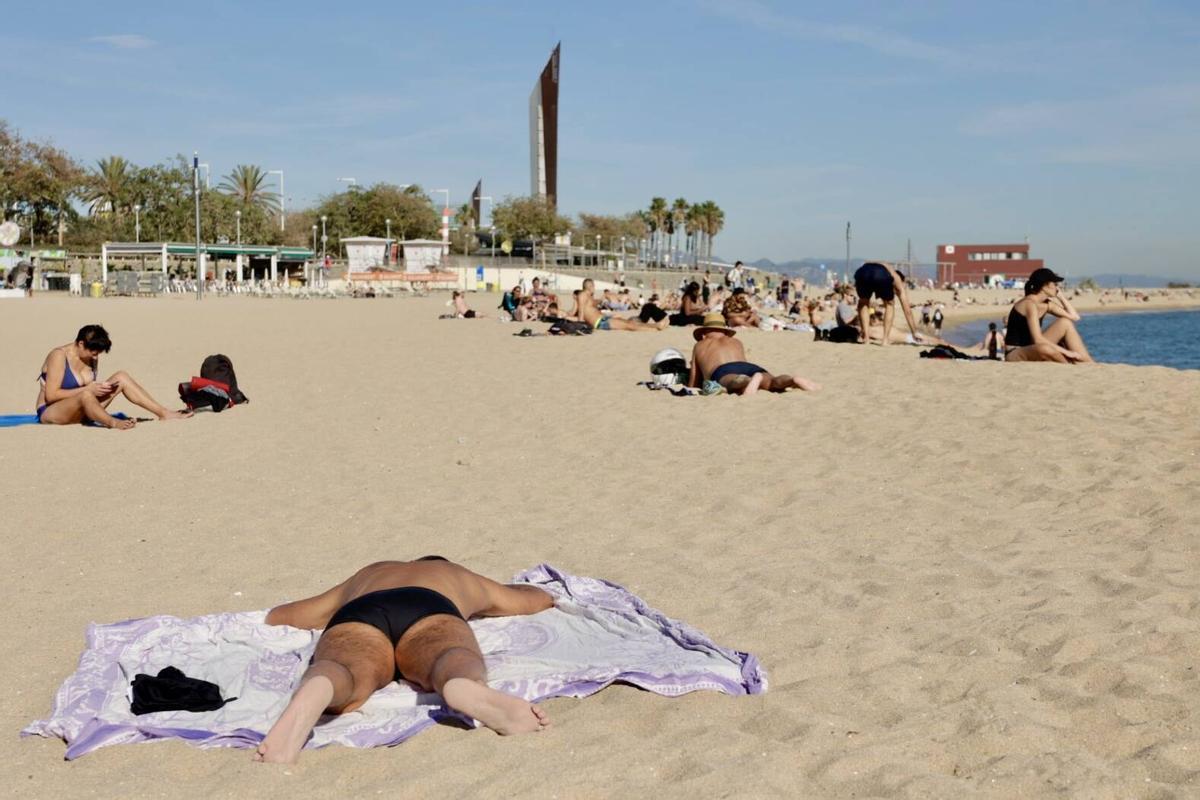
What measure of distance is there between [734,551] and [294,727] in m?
2.72

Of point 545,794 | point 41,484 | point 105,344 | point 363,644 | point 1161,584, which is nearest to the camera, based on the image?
point 545,794

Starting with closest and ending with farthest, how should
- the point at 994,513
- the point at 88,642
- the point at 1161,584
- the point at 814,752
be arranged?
the point at 814,752
the point at 88,642
the point at 1161,584
the point at 994,513

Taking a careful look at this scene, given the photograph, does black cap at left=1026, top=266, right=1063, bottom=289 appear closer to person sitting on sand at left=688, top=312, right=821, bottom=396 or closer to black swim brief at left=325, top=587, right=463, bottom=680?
person sitting on sand at left=688, top=312, right=821, bottom=396

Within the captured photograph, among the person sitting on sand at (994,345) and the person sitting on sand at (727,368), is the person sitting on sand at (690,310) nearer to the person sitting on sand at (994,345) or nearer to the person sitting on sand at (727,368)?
the person sitting on sand at (994,345)

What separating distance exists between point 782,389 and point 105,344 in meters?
5.91

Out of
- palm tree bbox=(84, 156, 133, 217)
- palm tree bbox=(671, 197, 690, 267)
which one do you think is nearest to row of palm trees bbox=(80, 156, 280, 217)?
palm tree bbox=(84, 156, 133, 217)

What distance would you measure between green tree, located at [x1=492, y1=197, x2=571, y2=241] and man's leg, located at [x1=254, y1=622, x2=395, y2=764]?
76.2m

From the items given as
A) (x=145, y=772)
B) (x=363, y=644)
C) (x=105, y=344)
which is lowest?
(x=145, y=772)

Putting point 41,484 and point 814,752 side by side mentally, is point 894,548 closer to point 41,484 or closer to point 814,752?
point 814,752

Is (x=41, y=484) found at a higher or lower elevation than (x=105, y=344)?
lower

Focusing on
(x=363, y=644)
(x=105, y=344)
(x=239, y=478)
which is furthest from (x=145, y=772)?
(x=105, y=344)

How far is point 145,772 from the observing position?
3.07 metres

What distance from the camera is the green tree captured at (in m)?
79.6

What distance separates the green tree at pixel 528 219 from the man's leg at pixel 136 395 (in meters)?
70.0
